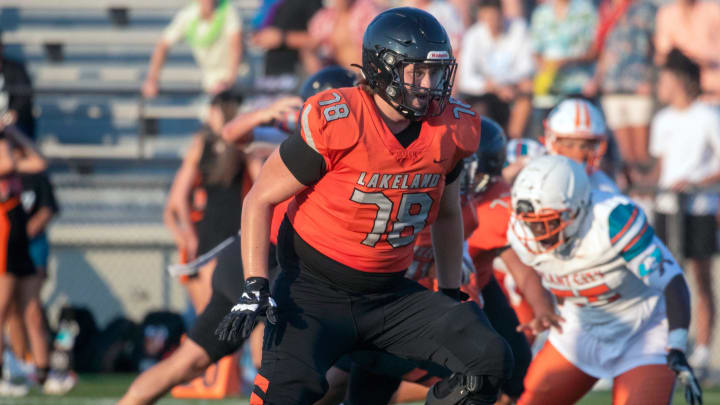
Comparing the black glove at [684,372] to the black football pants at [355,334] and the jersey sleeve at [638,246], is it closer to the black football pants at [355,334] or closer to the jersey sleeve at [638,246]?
the jersey sleeve at [638,246]

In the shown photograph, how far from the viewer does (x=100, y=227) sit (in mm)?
9500

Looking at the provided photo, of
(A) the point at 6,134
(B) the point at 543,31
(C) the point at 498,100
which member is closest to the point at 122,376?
(A) the point at 6,134

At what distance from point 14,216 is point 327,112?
4831mm

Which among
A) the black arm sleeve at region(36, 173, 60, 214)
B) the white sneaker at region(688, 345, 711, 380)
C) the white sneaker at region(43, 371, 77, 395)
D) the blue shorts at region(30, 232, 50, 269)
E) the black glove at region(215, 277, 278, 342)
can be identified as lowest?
the white sneaker at region(43, 371, 77, 395)

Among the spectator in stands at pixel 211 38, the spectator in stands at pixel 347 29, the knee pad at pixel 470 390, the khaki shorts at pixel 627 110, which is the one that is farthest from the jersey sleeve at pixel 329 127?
the spectator in stands at pixel 211 38

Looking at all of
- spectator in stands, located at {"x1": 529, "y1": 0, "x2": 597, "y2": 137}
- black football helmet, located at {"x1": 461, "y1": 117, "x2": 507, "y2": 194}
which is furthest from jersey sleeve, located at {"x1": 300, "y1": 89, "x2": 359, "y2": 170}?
spectator in stands, located at {"x1": 529, "y1": 0, "x2": 597, "y2": 137}

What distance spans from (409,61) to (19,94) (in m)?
6.15

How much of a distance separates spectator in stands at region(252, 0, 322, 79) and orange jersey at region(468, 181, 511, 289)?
15.5ft

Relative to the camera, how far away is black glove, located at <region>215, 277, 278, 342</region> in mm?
3707

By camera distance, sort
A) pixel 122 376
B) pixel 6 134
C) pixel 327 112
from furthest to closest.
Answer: pixel 122 376 → pixel 6 134 → pixel 327 112

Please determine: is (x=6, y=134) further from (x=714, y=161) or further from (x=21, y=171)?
(x=714, y=161)

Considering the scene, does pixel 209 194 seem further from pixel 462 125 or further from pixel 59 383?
pixel 462 125

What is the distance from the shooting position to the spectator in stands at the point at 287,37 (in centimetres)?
962

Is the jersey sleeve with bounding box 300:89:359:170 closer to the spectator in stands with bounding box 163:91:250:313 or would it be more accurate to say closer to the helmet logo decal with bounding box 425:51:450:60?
the helmet logo decal with bounding box 425:51:450:60
